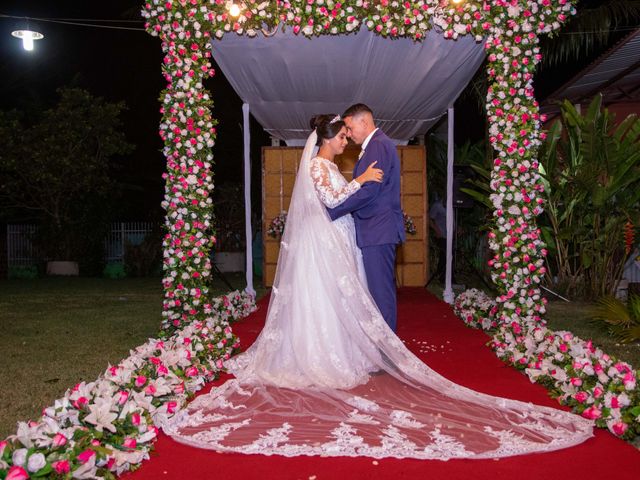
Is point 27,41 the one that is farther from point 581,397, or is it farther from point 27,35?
point 581,397

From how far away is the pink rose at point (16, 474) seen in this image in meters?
2.33

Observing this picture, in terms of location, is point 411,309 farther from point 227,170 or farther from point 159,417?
point 227,170

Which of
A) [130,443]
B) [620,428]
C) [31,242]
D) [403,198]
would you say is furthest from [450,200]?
[31,242]

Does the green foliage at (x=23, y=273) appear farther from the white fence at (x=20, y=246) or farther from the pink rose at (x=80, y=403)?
the pink rose at (x=80, y=403)

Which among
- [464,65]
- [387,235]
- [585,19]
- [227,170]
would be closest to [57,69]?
[227,170]

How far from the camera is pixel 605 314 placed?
591 cm

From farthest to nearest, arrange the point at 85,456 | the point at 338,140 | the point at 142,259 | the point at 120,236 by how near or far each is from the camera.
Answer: the point at 120,236, the point at 142,259, the point at 338,140, the point at 85,456

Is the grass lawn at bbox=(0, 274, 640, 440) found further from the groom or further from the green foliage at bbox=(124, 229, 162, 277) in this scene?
the green foliage at bbox=(124, 229, 162, 277)

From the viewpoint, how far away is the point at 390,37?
19.1 feet

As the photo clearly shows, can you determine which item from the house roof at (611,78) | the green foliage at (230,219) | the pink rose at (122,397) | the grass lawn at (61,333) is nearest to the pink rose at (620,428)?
the pink rose at (122,397)

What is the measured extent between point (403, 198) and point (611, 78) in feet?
12.9

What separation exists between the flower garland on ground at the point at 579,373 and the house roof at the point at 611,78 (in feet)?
14.8

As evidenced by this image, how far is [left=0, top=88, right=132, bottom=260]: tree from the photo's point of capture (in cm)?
1547

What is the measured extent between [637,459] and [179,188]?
458 cm
